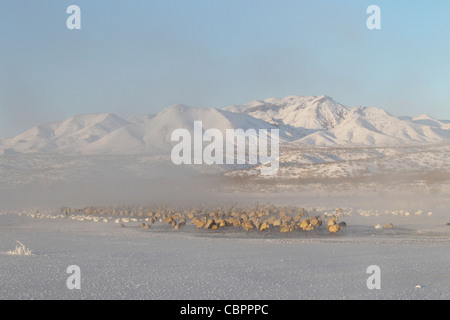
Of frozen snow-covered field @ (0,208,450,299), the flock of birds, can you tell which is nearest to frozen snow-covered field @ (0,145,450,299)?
frozen snow-covered field @ (0,208,450,299)

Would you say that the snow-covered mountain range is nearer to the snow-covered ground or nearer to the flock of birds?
the snow-covered ground

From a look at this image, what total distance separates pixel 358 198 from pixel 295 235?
16011 mm

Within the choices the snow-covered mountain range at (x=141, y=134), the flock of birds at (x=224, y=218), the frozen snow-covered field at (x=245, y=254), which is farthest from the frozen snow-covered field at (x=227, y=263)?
the snow-covered mountain range at (x=141, y=134)

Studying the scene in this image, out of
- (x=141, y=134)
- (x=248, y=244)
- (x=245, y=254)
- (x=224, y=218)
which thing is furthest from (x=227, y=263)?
(x=141, y=134)

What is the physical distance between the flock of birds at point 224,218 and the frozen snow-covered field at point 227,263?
1.10 metres

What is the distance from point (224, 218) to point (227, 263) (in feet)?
36.8

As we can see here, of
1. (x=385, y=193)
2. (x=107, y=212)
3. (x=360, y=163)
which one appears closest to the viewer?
(x=107, y=212)

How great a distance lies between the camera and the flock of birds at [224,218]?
2041 centimetres

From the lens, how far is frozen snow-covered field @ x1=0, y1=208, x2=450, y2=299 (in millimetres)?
10031

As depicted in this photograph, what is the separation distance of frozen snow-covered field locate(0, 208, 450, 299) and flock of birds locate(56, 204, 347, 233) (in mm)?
1098

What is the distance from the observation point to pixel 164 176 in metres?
59.7

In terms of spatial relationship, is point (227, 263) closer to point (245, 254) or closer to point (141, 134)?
point (245, 254)
